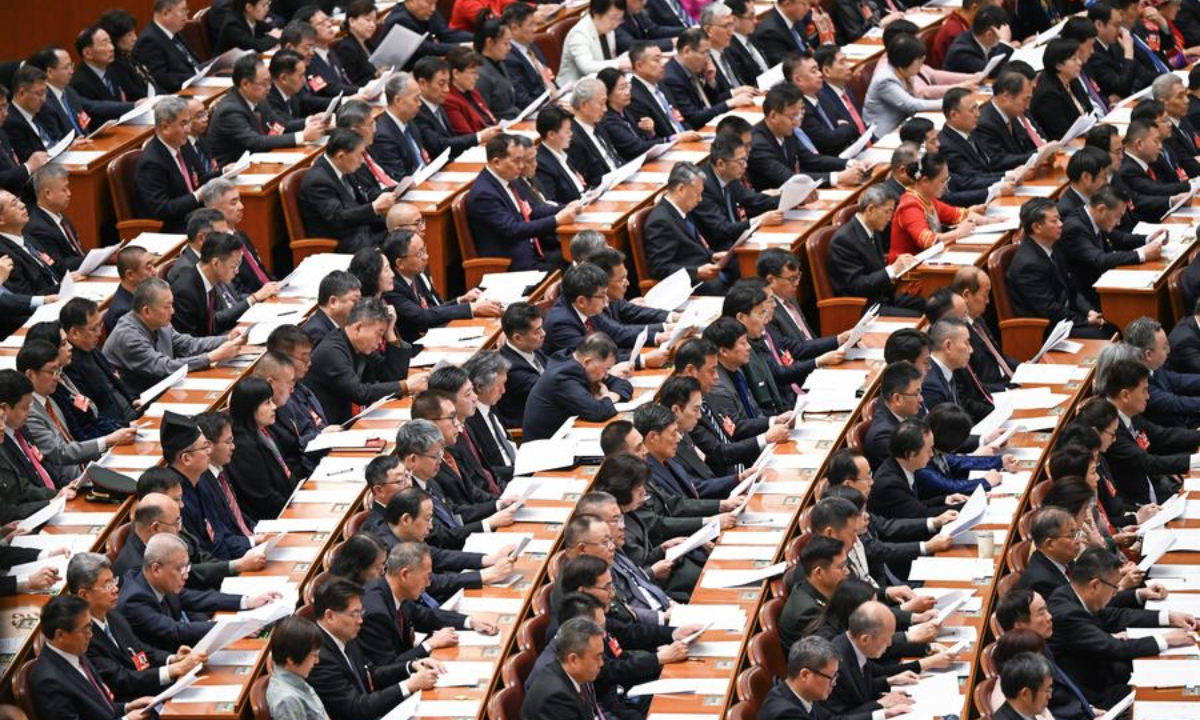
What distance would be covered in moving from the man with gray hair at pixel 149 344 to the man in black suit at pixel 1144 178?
4174mm

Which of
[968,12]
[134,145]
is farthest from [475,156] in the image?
[968,12]

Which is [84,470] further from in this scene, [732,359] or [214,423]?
[732,359]

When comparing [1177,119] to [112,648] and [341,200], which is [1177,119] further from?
[112,648]

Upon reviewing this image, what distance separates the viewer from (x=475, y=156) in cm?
1071

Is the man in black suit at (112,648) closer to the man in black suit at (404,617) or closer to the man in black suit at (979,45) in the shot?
the man in black suit at (404,617)

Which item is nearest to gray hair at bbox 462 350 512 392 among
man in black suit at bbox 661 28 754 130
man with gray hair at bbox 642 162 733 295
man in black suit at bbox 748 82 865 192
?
man with gray hair at bbox 642 162 733 295

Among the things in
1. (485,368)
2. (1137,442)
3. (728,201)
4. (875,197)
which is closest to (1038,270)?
(875,197)

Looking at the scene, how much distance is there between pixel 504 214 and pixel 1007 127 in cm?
256

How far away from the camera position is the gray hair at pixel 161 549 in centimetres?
718

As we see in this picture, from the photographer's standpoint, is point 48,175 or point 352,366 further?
point 48,175

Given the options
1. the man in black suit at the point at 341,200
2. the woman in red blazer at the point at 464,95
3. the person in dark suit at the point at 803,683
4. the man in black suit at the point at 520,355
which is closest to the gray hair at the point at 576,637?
the person in dark suit at the point at 803,683

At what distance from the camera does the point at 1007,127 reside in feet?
36.5

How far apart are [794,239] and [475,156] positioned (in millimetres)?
1556

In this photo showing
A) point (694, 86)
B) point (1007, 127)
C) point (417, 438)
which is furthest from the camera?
point (694, 86)
